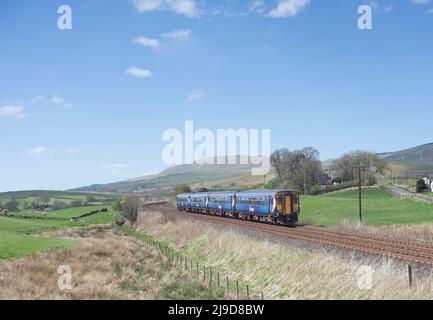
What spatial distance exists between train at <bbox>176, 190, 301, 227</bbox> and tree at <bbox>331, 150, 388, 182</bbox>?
62.9m

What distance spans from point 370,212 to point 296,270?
138 ft

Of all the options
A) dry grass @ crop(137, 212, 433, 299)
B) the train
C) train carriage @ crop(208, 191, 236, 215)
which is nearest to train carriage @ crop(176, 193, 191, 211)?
the train

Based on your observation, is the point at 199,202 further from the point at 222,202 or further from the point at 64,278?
the point at 64,278

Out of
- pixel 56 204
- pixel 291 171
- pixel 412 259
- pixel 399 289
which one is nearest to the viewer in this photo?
pixel 399 289

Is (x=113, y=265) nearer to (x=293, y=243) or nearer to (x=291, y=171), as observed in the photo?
(x=293, y=243)

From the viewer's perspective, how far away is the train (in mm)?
42250

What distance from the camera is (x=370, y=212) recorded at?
58938mm

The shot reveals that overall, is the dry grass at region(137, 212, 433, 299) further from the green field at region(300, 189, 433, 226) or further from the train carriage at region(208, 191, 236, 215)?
the train carriage at region(208, 191, 236, 215)

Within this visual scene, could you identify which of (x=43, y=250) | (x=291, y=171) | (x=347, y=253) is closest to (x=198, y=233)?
(x=43, y=250)

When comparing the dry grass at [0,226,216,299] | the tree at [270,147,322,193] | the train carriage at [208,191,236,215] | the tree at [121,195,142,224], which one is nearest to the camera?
the dry grass at [0,226,216,299]

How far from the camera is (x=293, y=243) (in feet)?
91.3

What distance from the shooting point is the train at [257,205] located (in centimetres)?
4225
